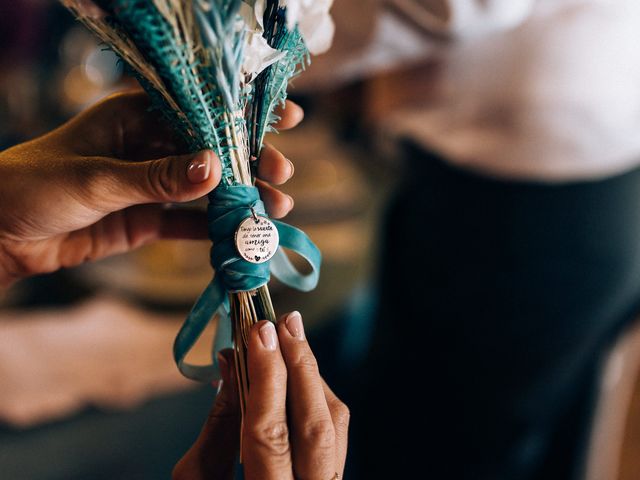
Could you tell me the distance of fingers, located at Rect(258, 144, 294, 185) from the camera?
45 cm

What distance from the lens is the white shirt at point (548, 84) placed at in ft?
2.47

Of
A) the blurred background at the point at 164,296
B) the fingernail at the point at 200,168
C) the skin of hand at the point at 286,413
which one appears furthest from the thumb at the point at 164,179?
the blurred background at the point at 164,296

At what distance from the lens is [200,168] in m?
0.40

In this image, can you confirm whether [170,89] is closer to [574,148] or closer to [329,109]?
[574,148]

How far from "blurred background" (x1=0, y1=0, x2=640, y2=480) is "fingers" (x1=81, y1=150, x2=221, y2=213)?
27cm

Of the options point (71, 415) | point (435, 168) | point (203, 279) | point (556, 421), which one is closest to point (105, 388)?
point (71, 415)

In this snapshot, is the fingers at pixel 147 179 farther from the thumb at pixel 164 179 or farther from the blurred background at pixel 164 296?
the blurred background at pixel 164 296

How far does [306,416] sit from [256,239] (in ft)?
0.40

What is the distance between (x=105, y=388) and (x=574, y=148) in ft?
2.47

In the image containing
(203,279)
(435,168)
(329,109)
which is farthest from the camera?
(329,109)

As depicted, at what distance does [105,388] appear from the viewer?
1.00 meters

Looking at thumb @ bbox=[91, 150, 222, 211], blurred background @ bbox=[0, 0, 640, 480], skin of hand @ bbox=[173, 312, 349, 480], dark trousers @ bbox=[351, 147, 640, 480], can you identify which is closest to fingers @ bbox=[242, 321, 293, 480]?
skin of hand @ bbox=[173, 312, 349, 480]

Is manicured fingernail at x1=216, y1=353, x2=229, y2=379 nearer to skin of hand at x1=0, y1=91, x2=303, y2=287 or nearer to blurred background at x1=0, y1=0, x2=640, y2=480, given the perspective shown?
skin of hand at x1=0, y1=91, x2=303, y2=287

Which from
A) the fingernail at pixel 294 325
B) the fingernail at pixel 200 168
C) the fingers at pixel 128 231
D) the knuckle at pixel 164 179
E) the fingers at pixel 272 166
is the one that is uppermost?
the fingernail at pixel 200 168
